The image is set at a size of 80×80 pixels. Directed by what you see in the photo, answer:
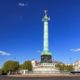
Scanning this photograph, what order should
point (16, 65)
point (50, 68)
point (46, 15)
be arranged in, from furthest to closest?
point (16, 65), point (46, 15), point (50, 68)

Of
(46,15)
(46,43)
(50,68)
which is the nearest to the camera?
(50,68)

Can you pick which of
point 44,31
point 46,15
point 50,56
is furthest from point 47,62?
point 46,15

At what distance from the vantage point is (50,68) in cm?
11862

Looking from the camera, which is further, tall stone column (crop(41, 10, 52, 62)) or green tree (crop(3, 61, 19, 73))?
green tree (crop(3, 61, 19, 73))

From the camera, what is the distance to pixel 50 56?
124 m

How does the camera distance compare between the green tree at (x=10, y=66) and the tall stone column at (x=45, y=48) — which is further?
the green tree at (x=10, y=66)

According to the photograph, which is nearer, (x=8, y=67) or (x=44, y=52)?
(x=44, y=52)

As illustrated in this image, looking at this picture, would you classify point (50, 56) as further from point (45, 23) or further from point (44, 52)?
point (45, 23)

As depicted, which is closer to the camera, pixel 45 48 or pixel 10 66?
pixel 45 48

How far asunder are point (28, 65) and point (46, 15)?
98.1 feet

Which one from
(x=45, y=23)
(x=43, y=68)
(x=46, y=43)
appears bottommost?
(x=43, y=68)

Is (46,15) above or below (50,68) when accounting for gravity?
above

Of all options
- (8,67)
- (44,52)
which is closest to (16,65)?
(8,67)

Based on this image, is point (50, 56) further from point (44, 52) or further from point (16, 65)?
point (16, 65)
